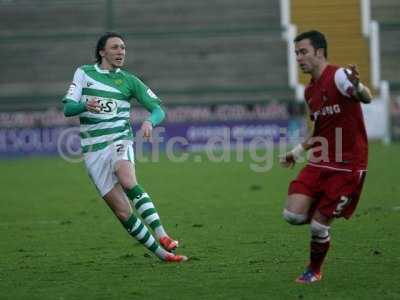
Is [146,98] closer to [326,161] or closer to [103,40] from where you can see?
[103,40]

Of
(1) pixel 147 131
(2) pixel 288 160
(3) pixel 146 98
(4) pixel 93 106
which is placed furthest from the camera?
(3) pixel 146 98

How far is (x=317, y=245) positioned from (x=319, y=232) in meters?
0.11

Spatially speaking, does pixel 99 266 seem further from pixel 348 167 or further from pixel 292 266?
pixel 348 167

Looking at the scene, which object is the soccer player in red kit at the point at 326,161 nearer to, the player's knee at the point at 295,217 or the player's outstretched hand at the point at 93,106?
the player's knee at the point at 295,217

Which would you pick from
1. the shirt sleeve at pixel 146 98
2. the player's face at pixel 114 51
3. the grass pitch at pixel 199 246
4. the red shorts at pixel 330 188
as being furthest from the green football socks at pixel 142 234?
the red shorts at pixel 330 188

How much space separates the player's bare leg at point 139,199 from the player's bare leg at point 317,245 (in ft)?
5.09

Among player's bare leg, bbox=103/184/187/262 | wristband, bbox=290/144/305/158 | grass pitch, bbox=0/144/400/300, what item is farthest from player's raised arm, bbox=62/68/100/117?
wristband, bbox=290/144/305/158

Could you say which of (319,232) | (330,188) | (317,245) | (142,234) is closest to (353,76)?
(330,188)

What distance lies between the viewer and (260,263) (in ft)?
27.7

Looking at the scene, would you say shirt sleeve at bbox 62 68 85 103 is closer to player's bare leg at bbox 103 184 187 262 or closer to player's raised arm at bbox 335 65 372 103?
player's bare leg at bbox 103 184 187 262

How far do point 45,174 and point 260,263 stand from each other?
12310 mm

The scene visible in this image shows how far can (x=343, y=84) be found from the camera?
286 inches

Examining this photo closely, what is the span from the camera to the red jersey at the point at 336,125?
24.4ft

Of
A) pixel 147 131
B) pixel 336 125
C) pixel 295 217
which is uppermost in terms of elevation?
pixel 336 125
